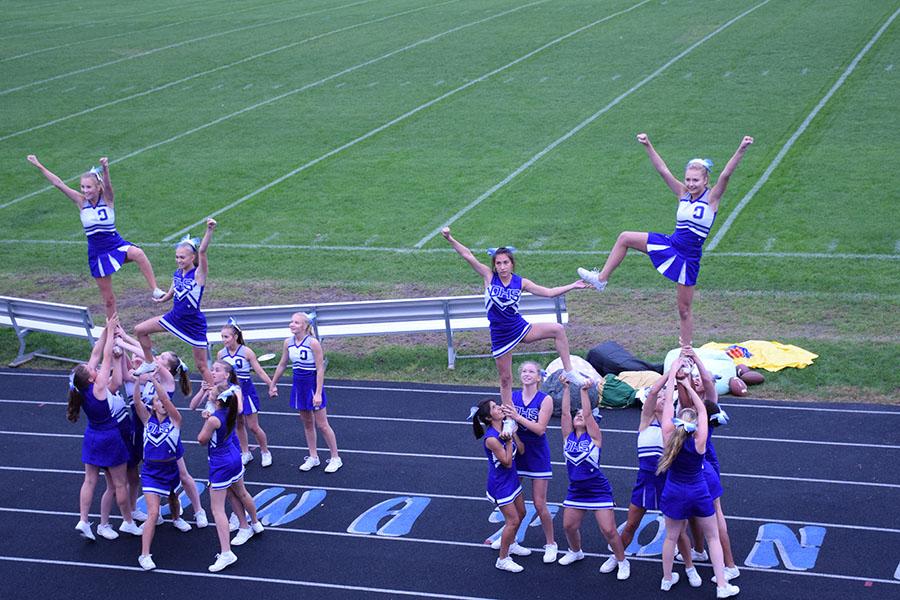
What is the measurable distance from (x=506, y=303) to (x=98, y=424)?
134 inches

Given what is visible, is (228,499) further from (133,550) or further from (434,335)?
(434,335)

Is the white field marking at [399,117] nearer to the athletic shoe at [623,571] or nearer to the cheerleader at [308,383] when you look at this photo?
the cheerleader at [308,383]

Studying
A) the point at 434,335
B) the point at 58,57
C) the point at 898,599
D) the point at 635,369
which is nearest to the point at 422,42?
the point at 58,57

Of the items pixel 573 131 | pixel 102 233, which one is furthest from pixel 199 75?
pixel 102 233

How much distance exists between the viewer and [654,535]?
8266 mm

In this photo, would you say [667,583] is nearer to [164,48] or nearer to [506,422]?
[506,422]

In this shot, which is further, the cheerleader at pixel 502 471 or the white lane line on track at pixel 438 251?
the white lane line on track at pixel 438 251

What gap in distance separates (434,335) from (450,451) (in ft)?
12.0

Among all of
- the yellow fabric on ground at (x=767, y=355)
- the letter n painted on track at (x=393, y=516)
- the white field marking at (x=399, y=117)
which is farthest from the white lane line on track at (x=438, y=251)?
the letter n painted on track at (x=393, y=516)

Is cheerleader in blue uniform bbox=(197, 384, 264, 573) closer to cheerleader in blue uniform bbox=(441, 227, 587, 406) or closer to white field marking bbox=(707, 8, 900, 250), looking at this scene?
cheerleader in blue uniform bbox=(441, 227, 587, 406)

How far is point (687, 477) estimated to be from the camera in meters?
7.16

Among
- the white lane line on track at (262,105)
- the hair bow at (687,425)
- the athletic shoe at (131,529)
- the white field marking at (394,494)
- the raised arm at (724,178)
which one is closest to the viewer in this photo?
the hair bow at (687,425)

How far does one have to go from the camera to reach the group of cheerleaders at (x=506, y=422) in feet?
23.9

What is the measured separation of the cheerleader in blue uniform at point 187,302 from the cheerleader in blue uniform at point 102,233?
8.6 inches
